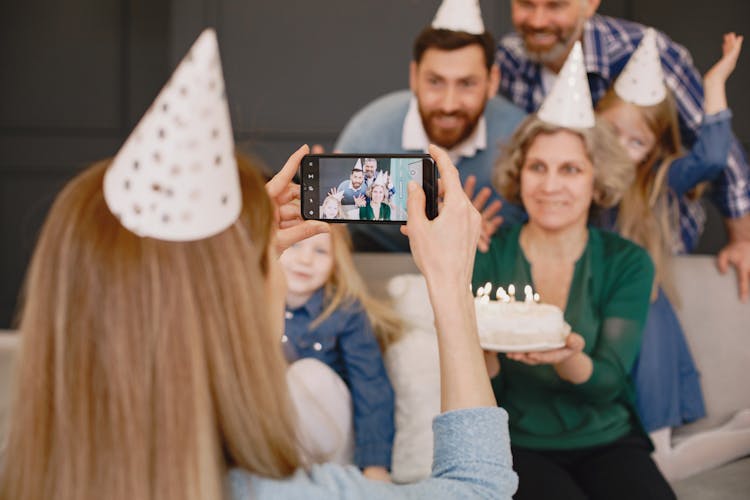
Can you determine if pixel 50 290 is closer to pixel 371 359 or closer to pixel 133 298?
pixel 133 298

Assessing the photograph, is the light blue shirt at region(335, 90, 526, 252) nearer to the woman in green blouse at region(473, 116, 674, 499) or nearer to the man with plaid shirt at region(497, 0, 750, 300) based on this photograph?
the man with plaid shirt at region(497, 0, 750, 300)

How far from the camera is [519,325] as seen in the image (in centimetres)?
164

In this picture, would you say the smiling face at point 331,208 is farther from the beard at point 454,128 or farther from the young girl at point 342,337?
the beard at point 454,128

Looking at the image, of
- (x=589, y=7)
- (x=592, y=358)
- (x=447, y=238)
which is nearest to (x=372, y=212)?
(x=447, y=238)

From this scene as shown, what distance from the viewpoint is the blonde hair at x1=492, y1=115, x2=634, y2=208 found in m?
1.97

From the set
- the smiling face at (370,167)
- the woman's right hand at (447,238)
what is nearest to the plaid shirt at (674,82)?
the smiling face at (370,167)

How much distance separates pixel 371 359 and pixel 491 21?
1927 millimetres

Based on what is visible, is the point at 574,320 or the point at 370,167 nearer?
the point at 370,167

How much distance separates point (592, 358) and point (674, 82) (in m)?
1.10

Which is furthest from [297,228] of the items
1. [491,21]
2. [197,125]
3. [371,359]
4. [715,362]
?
[491,21]

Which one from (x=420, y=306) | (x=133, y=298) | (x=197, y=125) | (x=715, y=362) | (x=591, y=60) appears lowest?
(x=715, y=362)

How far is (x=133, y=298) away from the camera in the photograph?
2.30 feet

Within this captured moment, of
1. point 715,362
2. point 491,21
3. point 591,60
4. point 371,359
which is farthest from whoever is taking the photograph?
point 491,21

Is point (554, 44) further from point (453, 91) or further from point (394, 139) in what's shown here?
point (394, 139)
